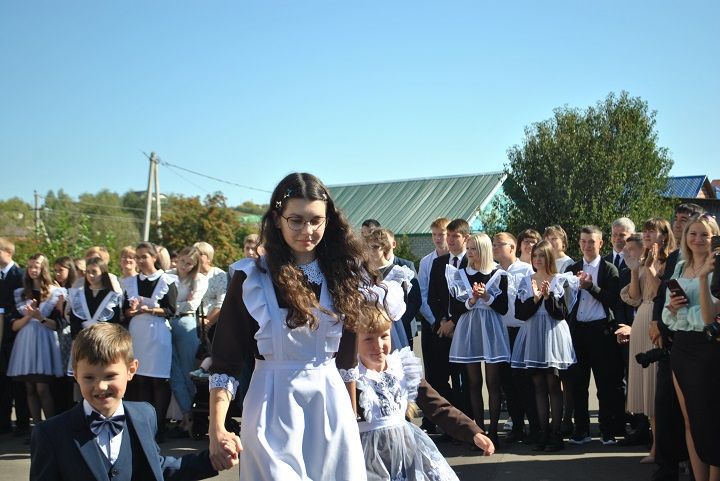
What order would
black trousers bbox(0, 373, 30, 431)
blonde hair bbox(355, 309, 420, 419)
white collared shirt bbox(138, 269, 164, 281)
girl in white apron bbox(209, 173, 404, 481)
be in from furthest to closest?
black trousers bbox(0, 373, 30, 431) < white collared shirt bbox(138, 269, 164, 281) < blonde hair bbox(355, 309, 420, 419) < girl in white apron bbox(209, 173, 404, 481)

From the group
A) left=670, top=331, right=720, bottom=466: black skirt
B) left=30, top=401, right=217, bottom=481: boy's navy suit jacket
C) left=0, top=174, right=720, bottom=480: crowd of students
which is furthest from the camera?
left=670, top=331, right=720, bottom=466: black skirt

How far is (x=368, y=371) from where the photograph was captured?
4.57m

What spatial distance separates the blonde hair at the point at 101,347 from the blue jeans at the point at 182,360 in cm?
622

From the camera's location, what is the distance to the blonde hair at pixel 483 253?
27.9 feet

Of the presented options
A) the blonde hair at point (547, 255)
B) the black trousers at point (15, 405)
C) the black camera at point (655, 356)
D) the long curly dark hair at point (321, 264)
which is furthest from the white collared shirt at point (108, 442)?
the black trousers at point (15, 405)

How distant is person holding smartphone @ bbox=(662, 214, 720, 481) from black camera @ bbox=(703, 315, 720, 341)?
0.08 m

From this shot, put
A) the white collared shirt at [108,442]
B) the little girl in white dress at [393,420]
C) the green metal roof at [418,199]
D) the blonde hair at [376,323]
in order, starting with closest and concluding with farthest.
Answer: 1. the white collared shirt at [108,442]
2. the blonde hair at [376,323]
3. the little girl in white dress at [393,420]
4. the green metal roof at [418,199]

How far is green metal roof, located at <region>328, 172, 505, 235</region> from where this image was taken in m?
43.9

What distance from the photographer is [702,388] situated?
18.9ft

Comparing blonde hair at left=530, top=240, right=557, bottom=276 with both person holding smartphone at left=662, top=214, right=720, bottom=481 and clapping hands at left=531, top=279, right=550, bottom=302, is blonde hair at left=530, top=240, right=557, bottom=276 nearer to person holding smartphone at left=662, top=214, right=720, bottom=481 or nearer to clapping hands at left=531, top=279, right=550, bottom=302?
clapping hands at left=531, top=279, right=550, bottom=302

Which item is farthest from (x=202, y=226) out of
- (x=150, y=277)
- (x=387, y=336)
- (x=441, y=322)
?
(x=387, y=336)

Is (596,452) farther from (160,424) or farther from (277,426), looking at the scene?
(277,426)

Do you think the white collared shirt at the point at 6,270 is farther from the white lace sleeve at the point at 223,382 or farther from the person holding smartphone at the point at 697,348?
the person holding smartphone at the point at 697,348

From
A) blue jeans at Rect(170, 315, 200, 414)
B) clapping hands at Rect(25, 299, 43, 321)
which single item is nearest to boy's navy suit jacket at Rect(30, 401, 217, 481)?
blue jeans at Rect(170, 315, 200, 414)
